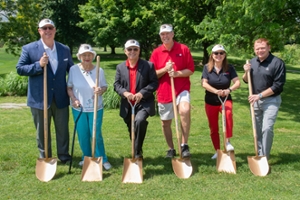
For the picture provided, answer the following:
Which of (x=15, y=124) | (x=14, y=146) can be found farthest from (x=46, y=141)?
(x=15, y=124)

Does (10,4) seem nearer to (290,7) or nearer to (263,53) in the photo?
(290,7)

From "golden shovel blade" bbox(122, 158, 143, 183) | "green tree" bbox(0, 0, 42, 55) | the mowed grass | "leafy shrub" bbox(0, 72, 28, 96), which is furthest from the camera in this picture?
"green tree" bbox(0, 0, 42, 55)

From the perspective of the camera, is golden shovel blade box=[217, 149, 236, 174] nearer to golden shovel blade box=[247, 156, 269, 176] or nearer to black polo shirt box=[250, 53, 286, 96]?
golden shovel blade box=[247, 156, 269, 176]

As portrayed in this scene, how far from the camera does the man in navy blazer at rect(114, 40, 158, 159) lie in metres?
4.93

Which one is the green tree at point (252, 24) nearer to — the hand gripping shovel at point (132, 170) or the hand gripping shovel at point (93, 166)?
the hand gripping shovel at point (132, 170)

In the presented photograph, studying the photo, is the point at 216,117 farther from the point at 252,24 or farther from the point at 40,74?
the point at 252,24

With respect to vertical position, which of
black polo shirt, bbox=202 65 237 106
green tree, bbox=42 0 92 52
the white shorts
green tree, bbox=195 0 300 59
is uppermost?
green tree, bbox=42 0 92 52

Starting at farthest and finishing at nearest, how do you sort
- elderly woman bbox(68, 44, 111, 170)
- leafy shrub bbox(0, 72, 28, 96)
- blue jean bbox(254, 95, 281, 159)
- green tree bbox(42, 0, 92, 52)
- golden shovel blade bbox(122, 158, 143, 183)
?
green tree bbox(42, 0, 92, 52) < leafy shrub bbox(0, 72, 28, 96) < blue jean bbox(254, 95, 281, 159) < elderly woman bbox(68, 44, 111, 170) < golden shovel blade bbox(122, 158, 143, 183)

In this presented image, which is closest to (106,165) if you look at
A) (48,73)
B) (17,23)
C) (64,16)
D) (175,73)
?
(48,73)

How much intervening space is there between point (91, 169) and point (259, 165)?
2.56 meters

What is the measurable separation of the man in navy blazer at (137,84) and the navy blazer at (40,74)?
88 cm

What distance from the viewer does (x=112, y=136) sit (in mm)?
8562

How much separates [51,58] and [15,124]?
17.7 feet

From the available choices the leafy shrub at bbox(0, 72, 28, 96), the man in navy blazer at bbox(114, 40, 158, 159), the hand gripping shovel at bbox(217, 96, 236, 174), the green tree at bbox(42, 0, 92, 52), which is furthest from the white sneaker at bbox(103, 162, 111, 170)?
the green tree at bbox(42, 0, 92, 52)
